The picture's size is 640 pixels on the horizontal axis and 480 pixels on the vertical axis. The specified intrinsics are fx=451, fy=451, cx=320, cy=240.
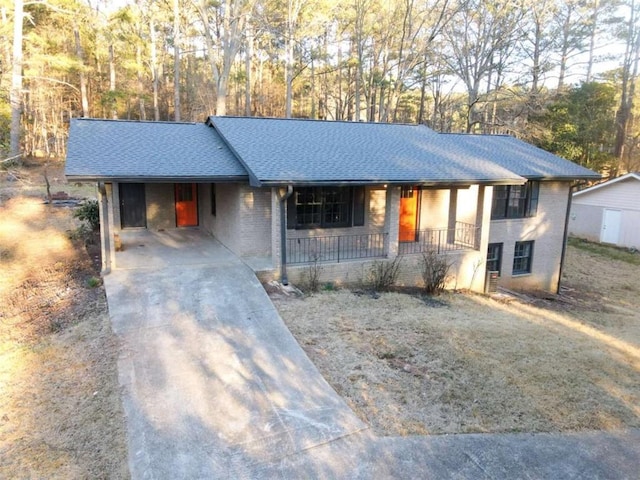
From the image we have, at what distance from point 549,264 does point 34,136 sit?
37045 millimetres

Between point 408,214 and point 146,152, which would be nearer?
point 146,152

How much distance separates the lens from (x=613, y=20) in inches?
1227

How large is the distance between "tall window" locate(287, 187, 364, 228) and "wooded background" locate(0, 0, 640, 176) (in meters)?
13.5

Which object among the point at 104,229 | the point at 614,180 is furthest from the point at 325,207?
the point at 614,180

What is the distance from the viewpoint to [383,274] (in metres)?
11.5

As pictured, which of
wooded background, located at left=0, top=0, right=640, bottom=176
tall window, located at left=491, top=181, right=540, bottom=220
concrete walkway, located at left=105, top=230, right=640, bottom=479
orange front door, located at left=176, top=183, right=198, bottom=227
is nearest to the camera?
concrete walkway, located at left=105, top=230, right=640, bottom=479

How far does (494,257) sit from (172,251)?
10233 mm

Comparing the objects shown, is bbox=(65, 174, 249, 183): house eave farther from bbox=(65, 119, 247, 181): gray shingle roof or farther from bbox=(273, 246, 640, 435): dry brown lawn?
bbox=(273, 246, 640, 435): dry brown lawn

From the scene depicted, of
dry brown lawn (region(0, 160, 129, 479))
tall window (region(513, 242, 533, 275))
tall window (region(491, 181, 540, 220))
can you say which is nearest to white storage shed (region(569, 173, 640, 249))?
tall window (region(491, 181, 540, 220))

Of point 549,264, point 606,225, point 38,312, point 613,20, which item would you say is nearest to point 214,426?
point 38,312

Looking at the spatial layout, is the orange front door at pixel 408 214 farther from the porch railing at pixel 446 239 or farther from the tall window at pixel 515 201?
the tall window at pixel 515 201

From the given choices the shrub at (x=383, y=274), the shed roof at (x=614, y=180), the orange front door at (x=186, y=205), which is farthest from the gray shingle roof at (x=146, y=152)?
the shed roof at (x=614, y=180)

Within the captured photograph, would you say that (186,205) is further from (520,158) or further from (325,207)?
(520,158)

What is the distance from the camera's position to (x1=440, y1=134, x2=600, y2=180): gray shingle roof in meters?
14.6
